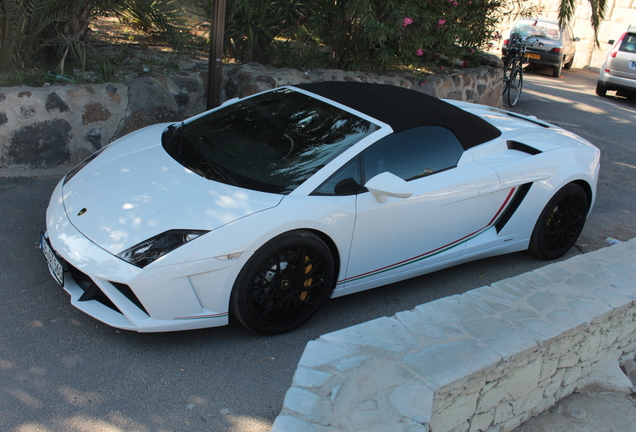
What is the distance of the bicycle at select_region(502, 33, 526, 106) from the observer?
10672 mm

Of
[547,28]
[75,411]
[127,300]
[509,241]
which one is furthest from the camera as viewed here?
[547,28]

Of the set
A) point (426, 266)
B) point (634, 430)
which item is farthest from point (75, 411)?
point (634, 430)

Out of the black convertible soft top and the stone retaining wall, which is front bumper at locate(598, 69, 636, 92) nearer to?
the black convertible soft top

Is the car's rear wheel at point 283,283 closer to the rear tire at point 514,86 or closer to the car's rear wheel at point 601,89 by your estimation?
the rear tire at point 514,86

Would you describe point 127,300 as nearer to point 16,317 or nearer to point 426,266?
point 16,317

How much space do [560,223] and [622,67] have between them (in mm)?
9982

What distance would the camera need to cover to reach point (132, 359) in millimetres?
3295

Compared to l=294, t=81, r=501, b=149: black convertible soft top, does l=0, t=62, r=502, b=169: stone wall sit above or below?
below

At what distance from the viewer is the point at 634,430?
12.2 ft

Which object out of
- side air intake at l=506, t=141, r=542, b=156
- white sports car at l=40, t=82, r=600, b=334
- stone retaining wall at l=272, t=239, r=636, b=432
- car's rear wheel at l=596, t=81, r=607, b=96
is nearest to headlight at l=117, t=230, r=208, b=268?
white sports car at l=40, t=82, r=600, b=334

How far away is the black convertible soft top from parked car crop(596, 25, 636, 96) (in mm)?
10144

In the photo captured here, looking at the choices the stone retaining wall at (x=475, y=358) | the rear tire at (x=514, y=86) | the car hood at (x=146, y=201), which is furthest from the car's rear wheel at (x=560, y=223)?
the rear tire at (x=514, y=86)

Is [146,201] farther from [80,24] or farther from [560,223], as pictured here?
[80,24]

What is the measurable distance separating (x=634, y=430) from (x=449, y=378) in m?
1.78
